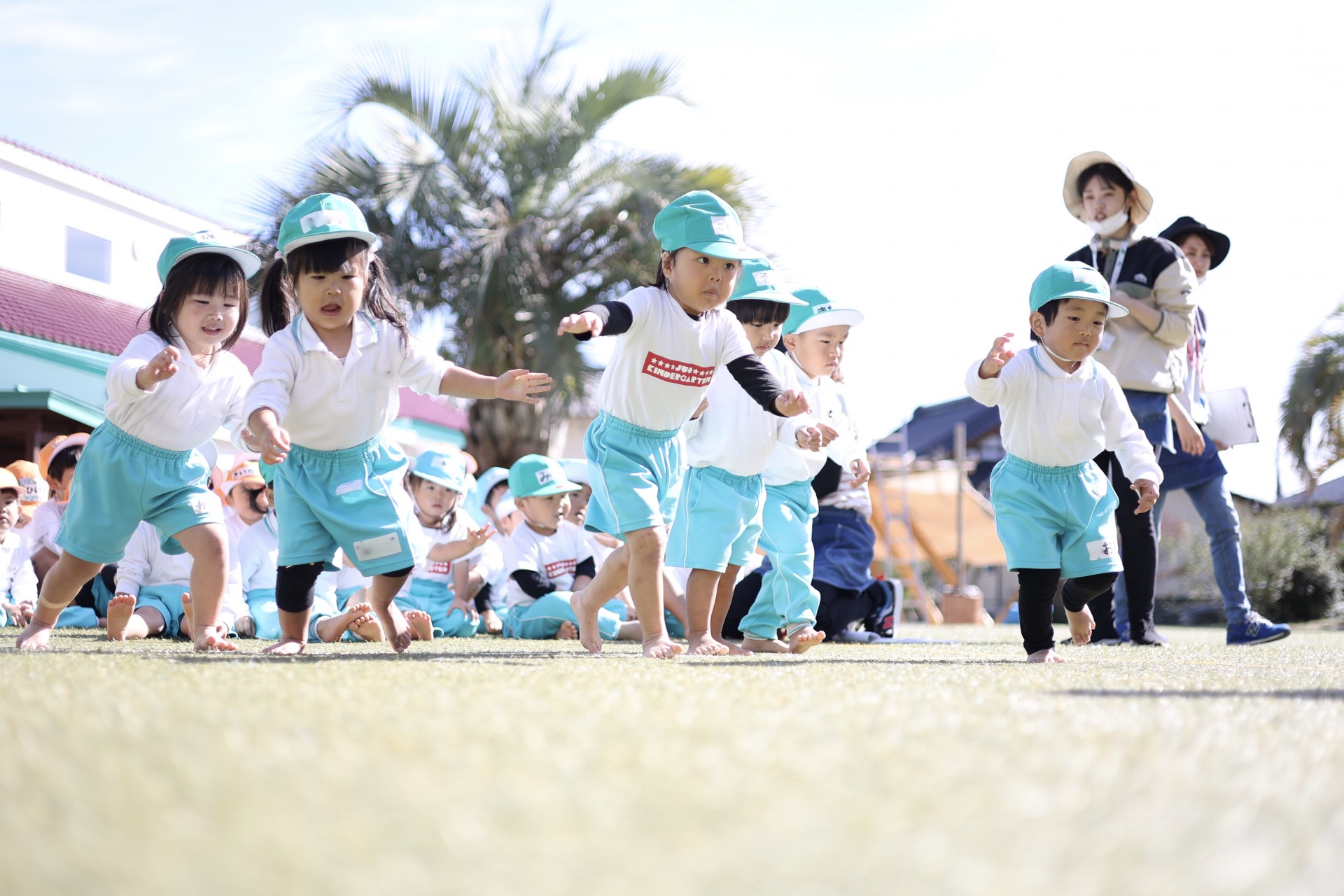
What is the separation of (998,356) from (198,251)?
9.56 ft

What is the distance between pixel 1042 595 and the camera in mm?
4430

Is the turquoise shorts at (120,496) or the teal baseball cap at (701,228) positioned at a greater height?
the teal baseball cap at (701,228)

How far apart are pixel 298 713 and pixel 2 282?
14645 mm

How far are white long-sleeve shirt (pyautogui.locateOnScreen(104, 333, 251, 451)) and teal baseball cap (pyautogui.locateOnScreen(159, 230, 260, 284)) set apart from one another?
292 millimetres

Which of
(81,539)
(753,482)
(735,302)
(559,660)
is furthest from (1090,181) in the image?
(81,539)

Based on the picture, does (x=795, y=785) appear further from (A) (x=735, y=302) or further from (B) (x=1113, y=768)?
(A) (x=735, y=302)

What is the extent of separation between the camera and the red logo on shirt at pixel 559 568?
25.4 ft

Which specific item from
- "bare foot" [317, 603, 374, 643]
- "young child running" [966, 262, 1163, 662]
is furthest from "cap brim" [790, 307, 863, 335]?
"bare foot" [317, 603, 374, 643]

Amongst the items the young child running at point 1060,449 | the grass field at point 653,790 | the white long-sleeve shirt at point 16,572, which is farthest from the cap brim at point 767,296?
the white long-sleeve shirt at point 16,572

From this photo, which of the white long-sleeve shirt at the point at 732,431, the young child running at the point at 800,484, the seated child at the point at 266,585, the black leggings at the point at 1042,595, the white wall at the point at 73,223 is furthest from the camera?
the white wall at the point at 73,223

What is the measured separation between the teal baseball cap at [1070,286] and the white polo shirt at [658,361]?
3.92 ft

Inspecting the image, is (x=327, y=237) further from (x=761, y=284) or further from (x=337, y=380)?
(x=761, y=284)

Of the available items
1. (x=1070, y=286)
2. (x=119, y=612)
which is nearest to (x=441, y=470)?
(x=119, y=612)

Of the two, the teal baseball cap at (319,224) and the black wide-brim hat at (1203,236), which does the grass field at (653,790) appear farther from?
the black wide-brim hat at (1203,236)
